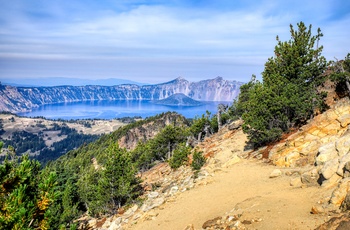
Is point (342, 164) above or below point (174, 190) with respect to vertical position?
above

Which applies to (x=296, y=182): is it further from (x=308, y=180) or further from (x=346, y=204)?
(x=346, y=204)

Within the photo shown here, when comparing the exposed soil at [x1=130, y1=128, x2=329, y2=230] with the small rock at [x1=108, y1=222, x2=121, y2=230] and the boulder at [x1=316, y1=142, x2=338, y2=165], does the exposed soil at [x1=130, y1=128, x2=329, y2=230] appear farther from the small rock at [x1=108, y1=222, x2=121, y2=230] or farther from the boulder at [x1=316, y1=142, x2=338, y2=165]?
the boulder at [x1=316, y1=142, x2=338, y2=165]

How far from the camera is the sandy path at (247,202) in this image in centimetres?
1387

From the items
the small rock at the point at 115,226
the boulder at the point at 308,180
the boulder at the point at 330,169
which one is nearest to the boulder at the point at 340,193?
the boulder at the point at 330,169

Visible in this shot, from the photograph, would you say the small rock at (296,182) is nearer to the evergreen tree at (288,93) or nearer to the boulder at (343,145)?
the boulder at (343,145)

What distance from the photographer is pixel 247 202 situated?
17.3m

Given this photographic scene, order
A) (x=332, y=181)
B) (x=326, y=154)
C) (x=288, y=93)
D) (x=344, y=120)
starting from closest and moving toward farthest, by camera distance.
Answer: (x=332, y=181) < (x=326, y=154) < (x=344, y=120) < (x=288, y=93)

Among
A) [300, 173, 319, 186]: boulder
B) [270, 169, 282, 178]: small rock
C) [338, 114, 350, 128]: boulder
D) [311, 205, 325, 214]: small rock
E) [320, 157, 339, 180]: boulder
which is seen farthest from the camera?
[338, 114, 350, 128]: boulder

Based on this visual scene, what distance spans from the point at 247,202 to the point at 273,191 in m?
2.63

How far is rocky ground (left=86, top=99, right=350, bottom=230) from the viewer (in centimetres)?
1338

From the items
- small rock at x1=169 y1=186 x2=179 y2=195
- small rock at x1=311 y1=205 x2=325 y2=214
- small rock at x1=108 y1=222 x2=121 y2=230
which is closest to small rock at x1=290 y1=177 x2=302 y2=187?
small rock at x1=311 y1=205 x2=325 y2=214

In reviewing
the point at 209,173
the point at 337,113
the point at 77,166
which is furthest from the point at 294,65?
the point at 77,166

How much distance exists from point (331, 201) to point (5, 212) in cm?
1395

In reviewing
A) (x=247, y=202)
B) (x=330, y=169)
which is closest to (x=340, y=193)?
(x=330, y=169)
